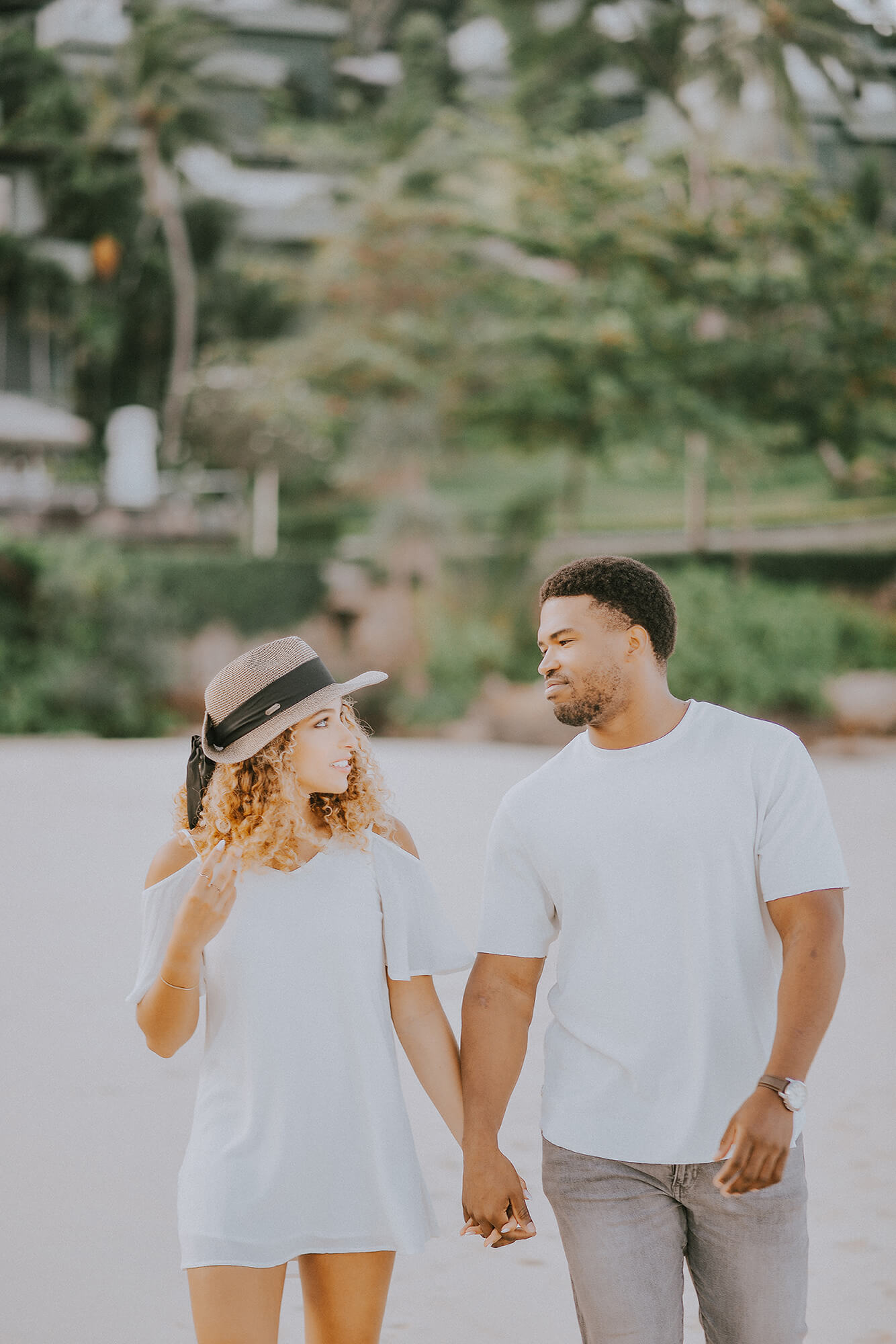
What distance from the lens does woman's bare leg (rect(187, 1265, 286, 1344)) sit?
2084 millimetres

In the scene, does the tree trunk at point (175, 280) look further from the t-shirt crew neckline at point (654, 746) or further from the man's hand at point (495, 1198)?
the man's hand at point (495, 1198)

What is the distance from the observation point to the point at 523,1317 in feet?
12.0

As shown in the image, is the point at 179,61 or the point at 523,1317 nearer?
the point at 523,1317

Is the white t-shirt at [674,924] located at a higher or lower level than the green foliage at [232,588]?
lower

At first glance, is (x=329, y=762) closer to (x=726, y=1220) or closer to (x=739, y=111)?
(x=726, y=1220)

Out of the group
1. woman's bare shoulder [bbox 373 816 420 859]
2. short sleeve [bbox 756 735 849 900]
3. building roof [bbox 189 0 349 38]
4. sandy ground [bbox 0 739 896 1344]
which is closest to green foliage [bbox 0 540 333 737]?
sandy ground [bbox 0 739 896 1344]

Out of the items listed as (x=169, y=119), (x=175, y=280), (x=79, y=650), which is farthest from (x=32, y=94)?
(x=79, y=650)

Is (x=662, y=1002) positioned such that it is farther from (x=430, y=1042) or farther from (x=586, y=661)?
(x=586, y=661)

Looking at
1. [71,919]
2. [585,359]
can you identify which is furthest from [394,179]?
[71,919]

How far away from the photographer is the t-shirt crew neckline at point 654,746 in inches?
90.0

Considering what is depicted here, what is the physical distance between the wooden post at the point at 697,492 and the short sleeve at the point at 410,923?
21481 millimetres

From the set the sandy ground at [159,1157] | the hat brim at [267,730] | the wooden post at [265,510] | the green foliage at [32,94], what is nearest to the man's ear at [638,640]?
the hat brim at [267,730]

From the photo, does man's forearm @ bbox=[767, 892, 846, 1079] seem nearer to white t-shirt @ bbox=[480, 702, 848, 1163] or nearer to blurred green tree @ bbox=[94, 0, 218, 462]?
white t-shirt @ bbox=[480, 702, 848, 1163]

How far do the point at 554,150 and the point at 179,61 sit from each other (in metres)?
7.77
